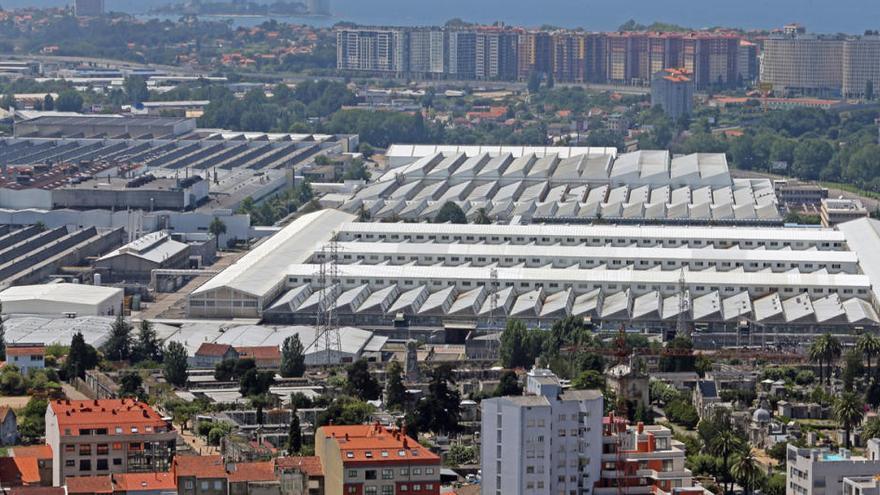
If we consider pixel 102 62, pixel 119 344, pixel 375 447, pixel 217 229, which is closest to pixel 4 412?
pixel 119 344

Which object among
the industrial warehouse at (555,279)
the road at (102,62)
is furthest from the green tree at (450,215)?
the road at (102,62)

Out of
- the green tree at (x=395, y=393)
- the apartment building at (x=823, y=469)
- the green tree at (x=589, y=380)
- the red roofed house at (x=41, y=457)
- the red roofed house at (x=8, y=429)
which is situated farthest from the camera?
the green tree at (x=395, y=393)

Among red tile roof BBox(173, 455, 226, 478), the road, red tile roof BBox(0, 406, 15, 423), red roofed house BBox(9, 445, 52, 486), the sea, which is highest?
red tile roof BBox(173, 455, 226, 478)

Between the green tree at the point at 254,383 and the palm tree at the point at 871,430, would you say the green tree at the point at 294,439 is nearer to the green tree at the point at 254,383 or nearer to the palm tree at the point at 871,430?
the green tree at the point at 254,383

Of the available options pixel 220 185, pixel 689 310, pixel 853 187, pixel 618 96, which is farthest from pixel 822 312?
pixel 618 96

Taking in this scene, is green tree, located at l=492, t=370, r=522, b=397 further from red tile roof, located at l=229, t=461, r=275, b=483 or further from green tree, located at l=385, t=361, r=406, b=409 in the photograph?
red tile roof, located at l=229, t=461, r=275, b=483

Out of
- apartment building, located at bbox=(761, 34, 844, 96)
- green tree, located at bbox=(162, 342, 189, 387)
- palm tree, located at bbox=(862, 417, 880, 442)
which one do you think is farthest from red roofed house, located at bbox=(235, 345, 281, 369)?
apartment building, located at bbox=(761, 34, 844, 96)

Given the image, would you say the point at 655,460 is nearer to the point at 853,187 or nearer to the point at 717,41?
the point at 853,187
